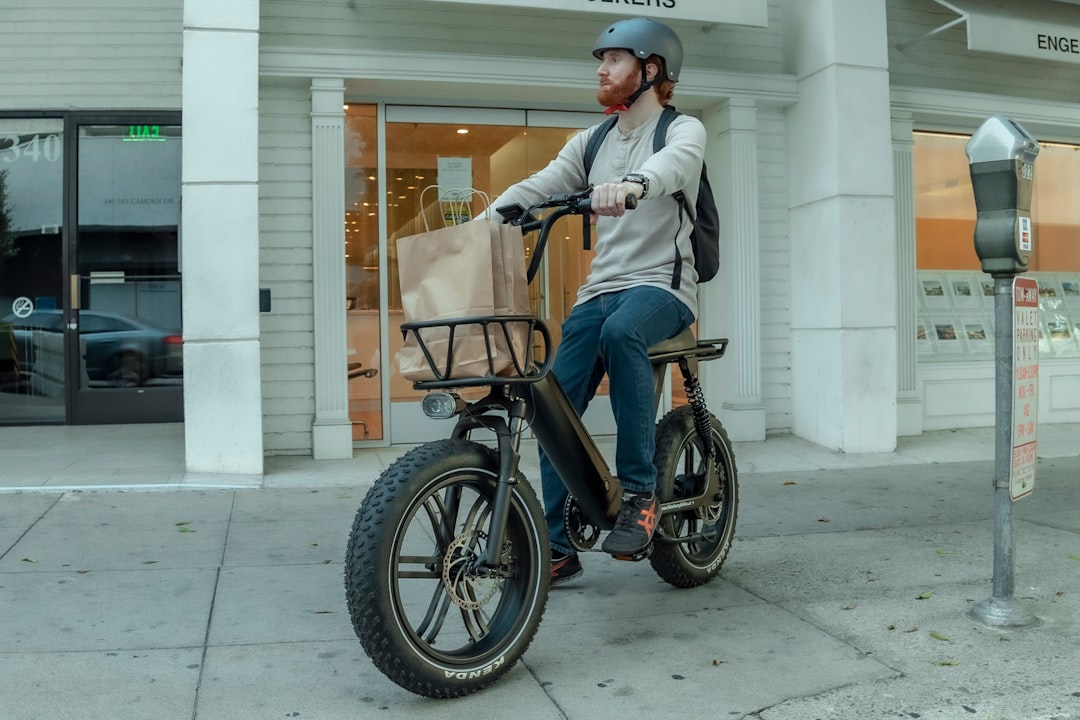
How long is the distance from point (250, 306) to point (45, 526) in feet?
6.43

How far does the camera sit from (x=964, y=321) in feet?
31.1

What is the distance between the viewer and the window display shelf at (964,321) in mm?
9273

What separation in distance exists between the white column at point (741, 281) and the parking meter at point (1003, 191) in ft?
16.0

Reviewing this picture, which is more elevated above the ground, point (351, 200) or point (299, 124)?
point (299, 124)

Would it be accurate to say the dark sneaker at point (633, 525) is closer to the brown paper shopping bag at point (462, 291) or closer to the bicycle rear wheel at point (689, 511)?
the bicycle rear wheel at point (689, 511)

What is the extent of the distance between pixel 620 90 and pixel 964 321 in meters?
6.86

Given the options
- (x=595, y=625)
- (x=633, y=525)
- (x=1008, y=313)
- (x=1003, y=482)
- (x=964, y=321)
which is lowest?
(x=595, y=625)

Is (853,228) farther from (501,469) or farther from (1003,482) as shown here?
(501,469)

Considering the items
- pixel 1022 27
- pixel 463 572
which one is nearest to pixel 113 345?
pixel 463 572

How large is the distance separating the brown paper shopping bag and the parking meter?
65.3 inches

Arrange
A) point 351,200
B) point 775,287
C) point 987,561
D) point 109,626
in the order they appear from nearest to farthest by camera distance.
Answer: point 109,626, point 987,561, point 351,200, point 775,287

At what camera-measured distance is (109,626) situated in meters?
3.70

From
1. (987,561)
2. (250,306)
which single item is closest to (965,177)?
(987,561)

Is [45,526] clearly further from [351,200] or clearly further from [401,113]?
[401,113]
